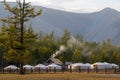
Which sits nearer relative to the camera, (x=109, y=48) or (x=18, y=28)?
(x=18, y=28)

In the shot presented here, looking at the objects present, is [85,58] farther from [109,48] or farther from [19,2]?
[19,2]

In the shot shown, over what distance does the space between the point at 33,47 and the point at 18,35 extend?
682cm

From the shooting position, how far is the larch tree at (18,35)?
183ft

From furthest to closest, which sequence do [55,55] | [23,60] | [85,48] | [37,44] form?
[85,48] → [37,44] → [55,55] → [23,60]

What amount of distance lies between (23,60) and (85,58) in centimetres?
7489

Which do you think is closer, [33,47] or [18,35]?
[18,35]

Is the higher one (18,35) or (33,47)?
(18,35)

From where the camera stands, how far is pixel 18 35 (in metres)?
56.6

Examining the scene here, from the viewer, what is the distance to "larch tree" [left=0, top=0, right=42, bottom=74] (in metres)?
55.7

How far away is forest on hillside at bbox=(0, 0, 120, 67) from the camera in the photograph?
5597 cm

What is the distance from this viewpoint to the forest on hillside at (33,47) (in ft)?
184

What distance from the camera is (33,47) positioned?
62938 mm

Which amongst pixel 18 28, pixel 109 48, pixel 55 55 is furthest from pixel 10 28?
pixel 109 48

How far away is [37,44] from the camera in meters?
125
